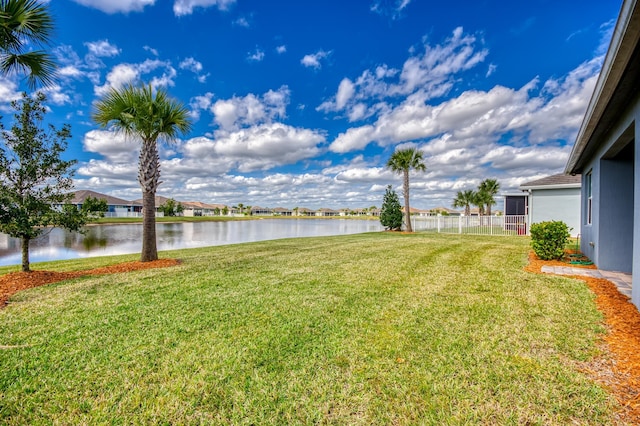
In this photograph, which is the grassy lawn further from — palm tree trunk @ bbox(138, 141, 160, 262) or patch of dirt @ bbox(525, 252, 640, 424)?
palm tree trunk @ bbox(138, 141, 160, 262)

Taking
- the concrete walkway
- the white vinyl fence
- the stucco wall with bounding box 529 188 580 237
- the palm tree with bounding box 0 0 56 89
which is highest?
the palm tree with bounding box 0 0 56 89

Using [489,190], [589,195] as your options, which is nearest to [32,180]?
[589,195]

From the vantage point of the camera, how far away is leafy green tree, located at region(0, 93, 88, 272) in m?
5.13

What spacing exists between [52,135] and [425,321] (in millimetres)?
7939

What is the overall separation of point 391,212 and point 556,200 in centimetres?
998

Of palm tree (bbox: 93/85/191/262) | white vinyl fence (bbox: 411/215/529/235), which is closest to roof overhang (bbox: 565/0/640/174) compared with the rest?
palm tree (bbox: 93/85/191/262)

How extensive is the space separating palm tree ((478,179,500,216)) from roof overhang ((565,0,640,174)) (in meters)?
34.2

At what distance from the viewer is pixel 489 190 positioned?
36688 millimetres

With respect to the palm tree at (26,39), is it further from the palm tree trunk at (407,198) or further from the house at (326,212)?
the house at (326,212)

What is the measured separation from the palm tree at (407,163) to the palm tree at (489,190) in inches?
861

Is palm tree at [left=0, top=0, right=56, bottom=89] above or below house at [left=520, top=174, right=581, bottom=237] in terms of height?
above

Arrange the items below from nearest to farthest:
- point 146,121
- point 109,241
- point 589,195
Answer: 1. point 146,121
2. point 589,195
3. point 109,241

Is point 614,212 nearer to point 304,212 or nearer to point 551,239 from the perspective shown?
point 551,239

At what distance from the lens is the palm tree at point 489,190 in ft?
118
